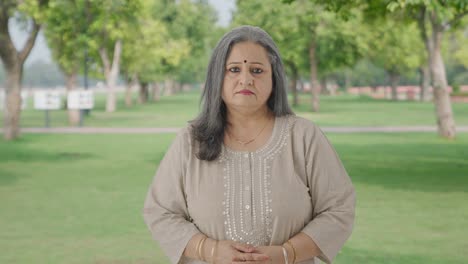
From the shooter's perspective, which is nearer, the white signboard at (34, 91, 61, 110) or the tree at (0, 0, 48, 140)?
the tree at (0, 0, 48, 140)

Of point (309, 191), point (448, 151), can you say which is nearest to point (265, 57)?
point (309, 191)

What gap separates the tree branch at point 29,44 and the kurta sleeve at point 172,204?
2189 cm

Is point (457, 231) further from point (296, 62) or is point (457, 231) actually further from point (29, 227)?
point (296, 62)

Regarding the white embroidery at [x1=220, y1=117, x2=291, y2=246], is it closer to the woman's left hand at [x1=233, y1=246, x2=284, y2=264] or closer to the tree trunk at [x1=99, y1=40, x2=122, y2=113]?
the woman's left hand at [x1=233, y1=246, x2=284, y2=264]

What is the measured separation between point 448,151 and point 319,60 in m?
27.2

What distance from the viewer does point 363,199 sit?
467 inches

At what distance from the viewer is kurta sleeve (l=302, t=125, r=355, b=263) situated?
3365 millimetres

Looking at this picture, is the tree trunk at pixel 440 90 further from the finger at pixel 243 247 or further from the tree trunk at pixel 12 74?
the finger at pixel 243 247

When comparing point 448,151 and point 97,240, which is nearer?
point 97,240

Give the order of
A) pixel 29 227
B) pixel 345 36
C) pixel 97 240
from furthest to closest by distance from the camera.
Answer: pixel 345 36
pixel 29 227
pixel 97 240

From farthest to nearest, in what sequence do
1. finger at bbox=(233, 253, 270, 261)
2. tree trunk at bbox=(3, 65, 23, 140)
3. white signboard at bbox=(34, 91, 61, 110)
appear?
white signboard at bbox=(34, 91, 61, 110) < tree trunk at bbox=(3, 65, 23, 140) < finger at bbox=(233, 253, 270, 261)

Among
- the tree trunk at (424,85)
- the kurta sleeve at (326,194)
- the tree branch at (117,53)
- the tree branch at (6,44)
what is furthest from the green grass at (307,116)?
the kurta sleeve at (326,194)

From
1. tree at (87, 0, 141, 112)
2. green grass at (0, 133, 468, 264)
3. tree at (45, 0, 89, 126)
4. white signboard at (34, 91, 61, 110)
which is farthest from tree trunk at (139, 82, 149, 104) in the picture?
green grass at (0, 133, 468, 264)

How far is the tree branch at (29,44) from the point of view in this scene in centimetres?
2442
